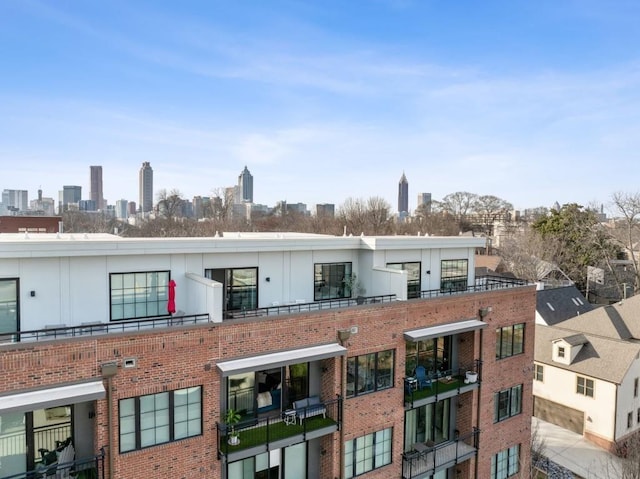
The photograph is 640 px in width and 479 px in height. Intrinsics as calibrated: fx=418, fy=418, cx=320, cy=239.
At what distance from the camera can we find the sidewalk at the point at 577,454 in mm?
20492

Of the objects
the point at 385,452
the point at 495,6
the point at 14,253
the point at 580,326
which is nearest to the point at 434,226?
the point at 580,326

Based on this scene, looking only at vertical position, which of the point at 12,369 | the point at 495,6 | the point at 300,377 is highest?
the point at 495,6

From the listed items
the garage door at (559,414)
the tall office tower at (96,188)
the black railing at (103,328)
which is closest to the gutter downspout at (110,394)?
the black railing at (103,328)

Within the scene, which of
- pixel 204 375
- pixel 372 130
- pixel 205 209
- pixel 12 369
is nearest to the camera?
pixel 12 369

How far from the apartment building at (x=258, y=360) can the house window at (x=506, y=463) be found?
3.4 inches

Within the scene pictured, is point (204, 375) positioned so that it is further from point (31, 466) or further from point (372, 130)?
point (372, 130)

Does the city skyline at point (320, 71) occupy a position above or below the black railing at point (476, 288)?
above

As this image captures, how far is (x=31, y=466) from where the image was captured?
30.8 feet

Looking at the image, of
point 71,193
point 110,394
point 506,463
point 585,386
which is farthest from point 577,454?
point 71,193

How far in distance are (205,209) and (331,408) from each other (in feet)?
218

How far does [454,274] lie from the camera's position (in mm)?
17625

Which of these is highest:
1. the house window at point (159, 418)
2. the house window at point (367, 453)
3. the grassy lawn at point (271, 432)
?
the house window at point (159, 418)

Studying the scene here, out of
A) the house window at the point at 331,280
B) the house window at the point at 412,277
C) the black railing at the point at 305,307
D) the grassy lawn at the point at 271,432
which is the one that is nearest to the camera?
the grassy lawn at the point at 271,432

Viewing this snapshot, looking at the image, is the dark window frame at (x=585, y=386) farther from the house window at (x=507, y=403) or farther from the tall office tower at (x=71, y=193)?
the tall office tower at (x=71, y=193)
